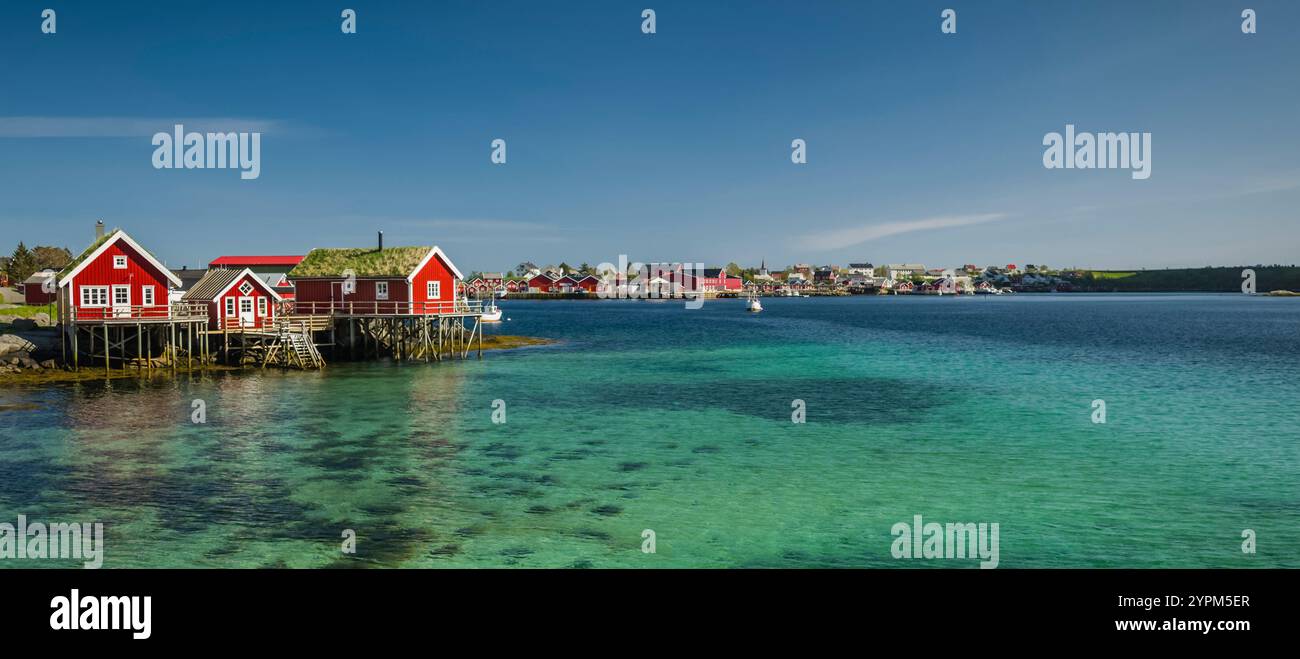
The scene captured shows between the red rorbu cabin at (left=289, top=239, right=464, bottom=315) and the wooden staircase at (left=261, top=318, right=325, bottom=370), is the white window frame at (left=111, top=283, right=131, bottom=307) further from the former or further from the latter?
the red rorbu cabin at (left=289, top=239, right=464, bottom=315)

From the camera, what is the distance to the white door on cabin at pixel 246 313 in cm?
4775

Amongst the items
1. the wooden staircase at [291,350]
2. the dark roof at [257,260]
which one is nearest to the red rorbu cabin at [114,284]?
the wooden staircase at [291,350]

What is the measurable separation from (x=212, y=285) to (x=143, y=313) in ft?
20.1

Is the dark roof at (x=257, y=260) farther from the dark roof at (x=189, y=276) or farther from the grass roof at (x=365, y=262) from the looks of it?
the grass roof at (x=365, y=262)

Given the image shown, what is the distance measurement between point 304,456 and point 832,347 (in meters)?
52.5

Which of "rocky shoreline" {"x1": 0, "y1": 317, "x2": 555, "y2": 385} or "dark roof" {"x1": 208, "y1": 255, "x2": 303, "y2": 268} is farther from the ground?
"dark roof" {"x1": 208, "y1": 255, "x2": 303, "y2": 268}

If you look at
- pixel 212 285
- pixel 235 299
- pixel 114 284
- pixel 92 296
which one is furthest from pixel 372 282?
pixel 92 296

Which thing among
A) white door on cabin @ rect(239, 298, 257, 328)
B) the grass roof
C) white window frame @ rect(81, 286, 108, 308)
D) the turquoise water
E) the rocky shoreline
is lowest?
the turquoise water

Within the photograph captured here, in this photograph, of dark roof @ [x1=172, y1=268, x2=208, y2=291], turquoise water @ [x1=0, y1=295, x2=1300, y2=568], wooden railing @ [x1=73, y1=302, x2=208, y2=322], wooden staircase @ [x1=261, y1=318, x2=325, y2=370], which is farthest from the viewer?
dark roof @ [x1=172, y1=268, x2=208, y2=291]

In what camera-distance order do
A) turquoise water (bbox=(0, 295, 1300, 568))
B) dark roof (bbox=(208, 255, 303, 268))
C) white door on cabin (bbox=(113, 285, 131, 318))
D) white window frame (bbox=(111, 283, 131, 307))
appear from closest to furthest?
turquoise water (bbox=(0, 295, 1300, 568)), white door on cabin (bbox=(113, 285, 131, 318)), white window frame (bbox=(111, 283, 131, 307)), dark roof (bbox=(208, 255, 303, 268))

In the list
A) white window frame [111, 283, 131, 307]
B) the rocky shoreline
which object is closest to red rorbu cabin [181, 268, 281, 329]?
the rocky shoreline

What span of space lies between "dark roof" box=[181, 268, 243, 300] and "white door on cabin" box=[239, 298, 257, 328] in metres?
1.47

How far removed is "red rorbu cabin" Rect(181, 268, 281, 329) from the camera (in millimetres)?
46906

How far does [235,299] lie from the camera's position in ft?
157
